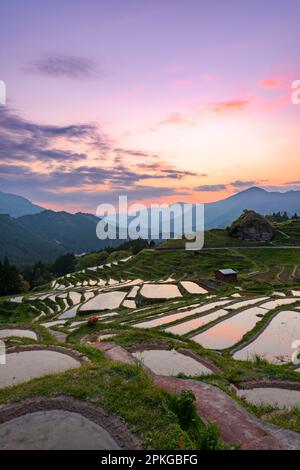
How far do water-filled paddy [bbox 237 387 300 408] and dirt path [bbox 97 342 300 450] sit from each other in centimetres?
167

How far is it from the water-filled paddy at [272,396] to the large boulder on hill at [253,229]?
7410 centimetres

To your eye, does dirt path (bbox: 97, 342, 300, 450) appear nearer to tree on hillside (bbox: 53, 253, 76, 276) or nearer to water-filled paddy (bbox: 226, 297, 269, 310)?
water-filled paddy (bbox: 226, 297, 269, 310)

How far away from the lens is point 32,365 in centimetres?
1491

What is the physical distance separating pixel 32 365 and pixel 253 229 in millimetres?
77559

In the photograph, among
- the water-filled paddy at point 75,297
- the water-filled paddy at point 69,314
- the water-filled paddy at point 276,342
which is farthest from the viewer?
the water-filled paddy at point 75,297

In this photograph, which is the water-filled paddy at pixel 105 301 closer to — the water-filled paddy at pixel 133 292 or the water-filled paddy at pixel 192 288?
the water-filled paddy at pixel 133 292

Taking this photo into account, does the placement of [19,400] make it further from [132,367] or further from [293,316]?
[293,316]

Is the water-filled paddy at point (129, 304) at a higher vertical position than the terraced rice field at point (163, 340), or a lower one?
lower

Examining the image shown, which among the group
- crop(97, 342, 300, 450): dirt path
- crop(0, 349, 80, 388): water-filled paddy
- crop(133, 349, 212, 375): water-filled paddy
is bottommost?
crop(133, 349, 212, 375): water-filled paddy

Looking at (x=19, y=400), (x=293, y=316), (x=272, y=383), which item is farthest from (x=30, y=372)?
(x=293, y=316)

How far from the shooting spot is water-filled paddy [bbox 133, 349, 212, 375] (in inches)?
587

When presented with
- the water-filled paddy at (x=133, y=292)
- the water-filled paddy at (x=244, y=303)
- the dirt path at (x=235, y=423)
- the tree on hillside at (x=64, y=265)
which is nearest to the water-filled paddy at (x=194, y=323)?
the water-filled paddy at (x=244, y=303)

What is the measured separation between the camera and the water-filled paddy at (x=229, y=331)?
2036 cm

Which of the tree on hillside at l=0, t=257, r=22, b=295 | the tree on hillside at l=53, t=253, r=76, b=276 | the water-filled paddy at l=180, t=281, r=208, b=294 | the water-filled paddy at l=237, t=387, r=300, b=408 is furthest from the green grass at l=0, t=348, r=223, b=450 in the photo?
the tree on hillside at l=53, t=253, r=76, b=276
